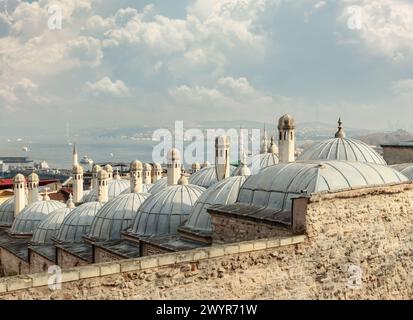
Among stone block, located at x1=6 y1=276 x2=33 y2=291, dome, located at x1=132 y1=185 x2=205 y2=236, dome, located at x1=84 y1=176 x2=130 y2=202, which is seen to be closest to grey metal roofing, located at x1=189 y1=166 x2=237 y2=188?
dome, located at x1=84 y1=176 x2=130 y2=202

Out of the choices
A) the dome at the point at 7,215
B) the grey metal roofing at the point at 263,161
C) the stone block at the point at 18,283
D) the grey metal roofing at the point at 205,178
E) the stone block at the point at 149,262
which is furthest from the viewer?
the dome at the point at 7,215

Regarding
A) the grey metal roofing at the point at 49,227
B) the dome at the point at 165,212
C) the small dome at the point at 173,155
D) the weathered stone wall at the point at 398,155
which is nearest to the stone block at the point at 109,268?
the dome at the point at 165,212

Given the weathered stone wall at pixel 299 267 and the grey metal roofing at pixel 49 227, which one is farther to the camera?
the grey metal roofing at pixel 49 227

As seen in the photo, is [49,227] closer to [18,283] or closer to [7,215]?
[7,215]

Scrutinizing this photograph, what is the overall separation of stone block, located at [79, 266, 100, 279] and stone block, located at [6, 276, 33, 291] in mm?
797

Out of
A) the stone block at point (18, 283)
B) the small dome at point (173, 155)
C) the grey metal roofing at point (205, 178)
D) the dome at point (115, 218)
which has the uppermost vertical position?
the small dome at point (173, 155)

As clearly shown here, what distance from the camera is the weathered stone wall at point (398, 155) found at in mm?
26875

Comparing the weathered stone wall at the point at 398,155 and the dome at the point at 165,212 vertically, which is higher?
the weathered stone wall at the point at 398,155

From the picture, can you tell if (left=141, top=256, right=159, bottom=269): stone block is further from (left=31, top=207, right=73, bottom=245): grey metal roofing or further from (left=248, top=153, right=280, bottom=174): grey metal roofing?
(left=248, top=153, right=280, bottom=174): grey metal roofing

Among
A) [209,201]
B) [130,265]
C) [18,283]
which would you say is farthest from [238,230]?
→ [18,283]

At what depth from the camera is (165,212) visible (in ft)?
55.0

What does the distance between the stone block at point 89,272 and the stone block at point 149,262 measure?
0.81m

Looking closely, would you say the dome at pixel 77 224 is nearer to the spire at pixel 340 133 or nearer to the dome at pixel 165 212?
the dome at pixel 165 212
